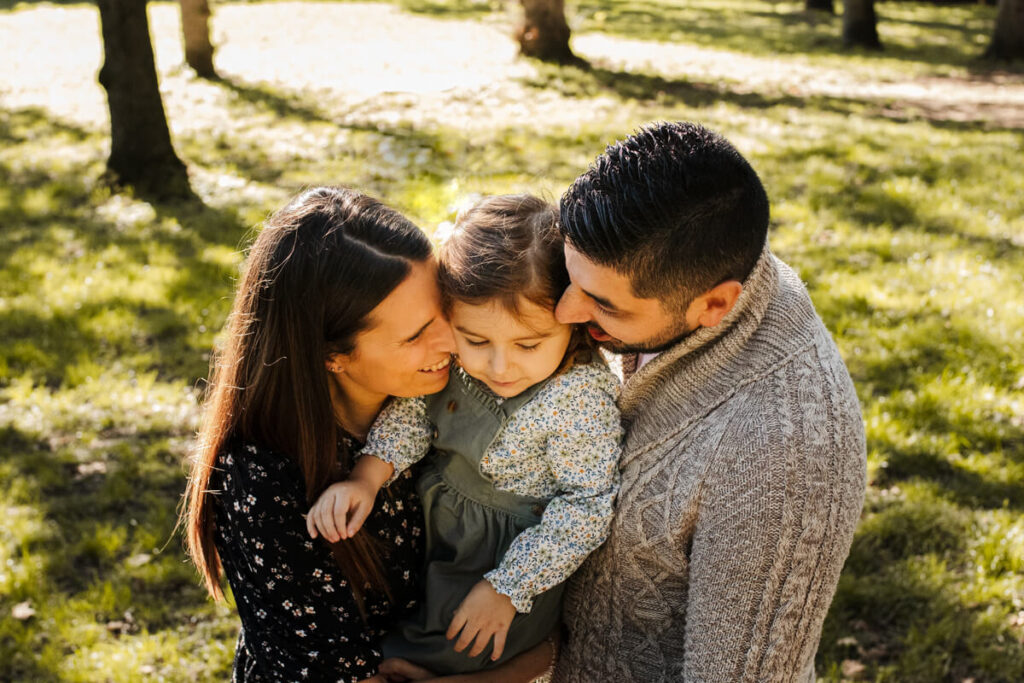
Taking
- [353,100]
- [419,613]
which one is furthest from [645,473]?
[353,100]

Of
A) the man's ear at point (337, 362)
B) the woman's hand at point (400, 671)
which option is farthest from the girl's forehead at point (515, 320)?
the woman's hand at point (400, 671)

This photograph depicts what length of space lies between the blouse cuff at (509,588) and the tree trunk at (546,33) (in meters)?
11.4

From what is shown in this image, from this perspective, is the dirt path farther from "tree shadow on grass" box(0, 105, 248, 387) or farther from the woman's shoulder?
the woman's shoulder

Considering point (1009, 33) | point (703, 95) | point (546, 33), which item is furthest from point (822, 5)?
point (703, 95)

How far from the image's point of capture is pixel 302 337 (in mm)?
2156

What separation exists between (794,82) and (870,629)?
10.3 metres

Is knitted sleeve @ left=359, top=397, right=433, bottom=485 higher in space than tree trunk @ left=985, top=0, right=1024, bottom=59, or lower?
higher

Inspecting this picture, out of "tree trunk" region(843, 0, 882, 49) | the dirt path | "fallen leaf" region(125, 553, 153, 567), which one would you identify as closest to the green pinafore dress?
"fallen leaf" region(125, 553, 153, 567)

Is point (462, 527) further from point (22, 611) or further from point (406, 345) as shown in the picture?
point (22, 611)

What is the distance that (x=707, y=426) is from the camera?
2023 mm

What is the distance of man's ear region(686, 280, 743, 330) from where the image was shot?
202 cm

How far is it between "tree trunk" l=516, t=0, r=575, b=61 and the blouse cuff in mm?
11373

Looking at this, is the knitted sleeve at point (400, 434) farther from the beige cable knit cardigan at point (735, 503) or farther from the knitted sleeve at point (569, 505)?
the beige cable knit cardigan at point (735, 503)

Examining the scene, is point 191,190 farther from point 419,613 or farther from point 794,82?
point 794,82
